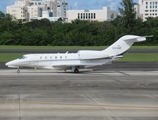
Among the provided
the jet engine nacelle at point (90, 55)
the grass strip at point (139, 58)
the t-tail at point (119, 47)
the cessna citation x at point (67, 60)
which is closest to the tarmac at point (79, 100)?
the cessna citation x at point (67, 60)

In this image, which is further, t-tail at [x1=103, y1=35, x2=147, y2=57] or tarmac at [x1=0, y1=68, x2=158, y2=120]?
t-tail at [x1=103, y1=35, x2=147, y2=57]

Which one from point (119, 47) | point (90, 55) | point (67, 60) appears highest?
point (119, 47)

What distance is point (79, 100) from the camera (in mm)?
21797

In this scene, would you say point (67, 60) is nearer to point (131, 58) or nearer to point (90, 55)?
point (90, 55)

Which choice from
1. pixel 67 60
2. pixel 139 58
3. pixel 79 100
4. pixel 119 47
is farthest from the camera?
pixel 139 58

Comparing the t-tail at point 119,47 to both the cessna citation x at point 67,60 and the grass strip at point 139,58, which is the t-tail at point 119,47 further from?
the grass strip at point 139,58

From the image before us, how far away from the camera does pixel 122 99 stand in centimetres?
2228

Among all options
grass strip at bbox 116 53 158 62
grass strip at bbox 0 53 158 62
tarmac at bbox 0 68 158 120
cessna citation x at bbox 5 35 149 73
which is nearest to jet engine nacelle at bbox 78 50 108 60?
cessna citation x at bbox 5 35 149 73

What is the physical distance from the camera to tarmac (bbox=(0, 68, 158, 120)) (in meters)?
17.4

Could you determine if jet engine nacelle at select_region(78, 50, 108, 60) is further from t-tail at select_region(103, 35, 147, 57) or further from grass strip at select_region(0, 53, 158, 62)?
grass strip at select_region(0, 53, 158, 62)

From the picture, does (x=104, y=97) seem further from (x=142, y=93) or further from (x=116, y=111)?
(x=116, y=111)

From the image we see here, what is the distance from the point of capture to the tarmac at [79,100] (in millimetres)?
17391

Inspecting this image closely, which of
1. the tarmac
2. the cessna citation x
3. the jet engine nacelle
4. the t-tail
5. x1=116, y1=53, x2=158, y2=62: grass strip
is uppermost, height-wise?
the t-tail

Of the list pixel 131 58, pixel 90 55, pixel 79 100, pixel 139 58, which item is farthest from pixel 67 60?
pixel 139 58
